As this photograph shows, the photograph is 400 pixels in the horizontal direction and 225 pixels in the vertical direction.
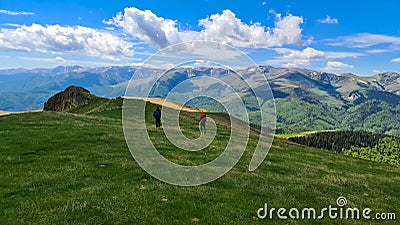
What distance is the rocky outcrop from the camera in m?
122

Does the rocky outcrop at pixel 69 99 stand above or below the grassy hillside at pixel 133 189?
above

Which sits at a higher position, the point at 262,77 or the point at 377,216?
the point at 262,77

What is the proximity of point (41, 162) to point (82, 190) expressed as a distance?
10.1 metres

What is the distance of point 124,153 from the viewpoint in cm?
3303

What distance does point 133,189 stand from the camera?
19891 millimetres

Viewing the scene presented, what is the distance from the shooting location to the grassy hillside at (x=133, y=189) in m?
15.9

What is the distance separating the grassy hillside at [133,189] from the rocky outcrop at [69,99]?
8745 centimetres

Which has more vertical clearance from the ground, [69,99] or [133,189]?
[69,99]

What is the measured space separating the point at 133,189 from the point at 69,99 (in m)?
116

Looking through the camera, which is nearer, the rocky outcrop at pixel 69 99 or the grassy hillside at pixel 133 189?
the grassy hillside at pixel 133 189

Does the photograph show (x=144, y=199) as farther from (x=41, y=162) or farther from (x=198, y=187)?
(x=41, y=162)

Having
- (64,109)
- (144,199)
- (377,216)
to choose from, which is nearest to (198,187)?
(144,199)

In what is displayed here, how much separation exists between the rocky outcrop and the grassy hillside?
3443 inches

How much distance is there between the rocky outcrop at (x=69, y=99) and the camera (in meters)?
122
